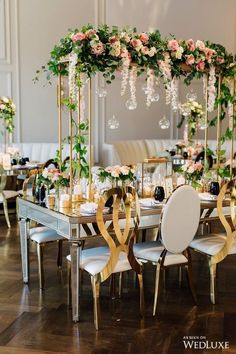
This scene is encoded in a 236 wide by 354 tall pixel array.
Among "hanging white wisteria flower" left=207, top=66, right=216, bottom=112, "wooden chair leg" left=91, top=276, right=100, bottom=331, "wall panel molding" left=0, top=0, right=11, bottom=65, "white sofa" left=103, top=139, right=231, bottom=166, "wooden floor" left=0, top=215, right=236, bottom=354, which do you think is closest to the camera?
"wooden floor" left=0, top=215, right=236, bottom=354

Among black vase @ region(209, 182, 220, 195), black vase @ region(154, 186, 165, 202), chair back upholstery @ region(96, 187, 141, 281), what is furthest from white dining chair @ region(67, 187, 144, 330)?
black vase @ region(209, 182, 220, 195)

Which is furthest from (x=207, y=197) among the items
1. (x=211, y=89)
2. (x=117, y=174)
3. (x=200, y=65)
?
(x=200, y=65)

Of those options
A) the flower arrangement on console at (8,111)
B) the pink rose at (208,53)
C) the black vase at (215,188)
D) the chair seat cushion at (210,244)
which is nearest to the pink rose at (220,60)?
the pink rose at (208,53)

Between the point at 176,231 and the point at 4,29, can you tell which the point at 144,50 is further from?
the point at 4,29

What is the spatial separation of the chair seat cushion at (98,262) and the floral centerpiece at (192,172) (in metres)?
1.28

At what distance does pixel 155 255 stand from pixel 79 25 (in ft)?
22.1

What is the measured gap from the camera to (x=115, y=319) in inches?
150

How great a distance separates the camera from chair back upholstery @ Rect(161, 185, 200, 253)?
146 inches

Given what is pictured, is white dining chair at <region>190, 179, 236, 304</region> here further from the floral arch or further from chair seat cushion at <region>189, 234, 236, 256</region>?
the floral arch

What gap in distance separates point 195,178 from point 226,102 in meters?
0.84

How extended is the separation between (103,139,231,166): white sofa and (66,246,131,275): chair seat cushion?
5.64 meters

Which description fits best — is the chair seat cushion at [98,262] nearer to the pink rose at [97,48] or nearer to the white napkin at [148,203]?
the white napkin at [148,203]

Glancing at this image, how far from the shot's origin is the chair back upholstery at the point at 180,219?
3703 millimetres

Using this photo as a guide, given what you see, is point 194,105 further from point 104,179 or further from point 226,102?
point 104,179
